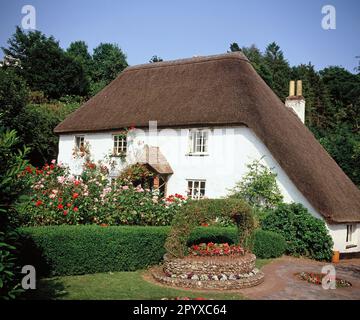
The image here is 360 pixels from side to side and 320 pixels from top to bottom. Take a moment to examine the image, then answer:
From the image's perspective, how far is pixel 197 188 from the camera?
19.4m

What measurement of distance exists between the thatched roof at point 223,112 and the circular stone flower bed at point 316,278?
4374 millimetres

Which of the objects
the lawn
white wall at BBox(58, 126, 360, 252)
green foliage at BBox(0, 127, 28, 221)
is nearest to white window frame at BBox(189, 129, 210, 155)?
white wall at BBox(58, 126, 360, 252)

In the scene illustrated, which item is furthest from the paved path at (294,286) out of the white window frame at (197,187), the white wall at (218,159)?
the white window frame at (197,187)

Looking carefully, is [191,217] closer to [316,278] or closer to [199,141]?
[316,278]

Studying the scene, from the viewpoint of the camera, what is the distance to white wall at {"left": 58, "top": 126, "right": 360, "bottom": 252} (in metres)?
17.0

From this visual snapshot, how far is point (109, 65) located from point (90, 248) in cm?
4024

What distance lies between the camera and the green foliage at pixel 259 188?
17.1 metres

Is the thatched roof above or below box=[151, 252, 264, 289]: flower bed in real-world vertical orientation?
above

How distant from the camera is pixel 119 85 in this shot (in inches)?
1008

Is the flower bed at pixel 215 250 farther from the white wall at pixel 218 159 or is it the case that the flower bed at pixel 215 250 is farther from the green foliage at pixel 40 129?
the green foliage at pixel 40 129

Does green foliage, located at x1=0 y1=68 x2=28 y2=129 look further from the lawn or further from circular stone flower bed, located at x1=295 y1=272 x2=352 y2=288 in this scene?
circular stone flower bed, located at x1=295 y1=272 x2=352 y2=288

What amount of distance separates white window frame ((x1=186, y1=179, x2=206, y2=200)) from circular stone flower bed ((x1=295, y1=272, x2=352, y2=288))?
8270 mm
